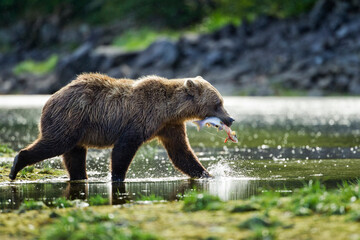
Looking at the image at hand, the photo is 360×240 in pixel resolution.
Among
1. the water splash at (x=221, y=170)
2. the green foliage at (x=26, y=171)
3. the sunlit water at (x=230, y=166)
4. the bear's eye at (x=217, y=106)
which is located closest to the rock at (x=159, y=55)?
the sunlit water at (x=230, y=166)

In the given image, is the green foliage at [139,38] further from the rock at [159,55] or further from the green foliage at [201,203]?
the green foliage at [201,203]

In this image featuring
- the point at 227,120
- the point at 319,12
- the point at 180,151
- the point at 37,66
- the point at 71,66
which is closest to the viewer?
the point at 227,120

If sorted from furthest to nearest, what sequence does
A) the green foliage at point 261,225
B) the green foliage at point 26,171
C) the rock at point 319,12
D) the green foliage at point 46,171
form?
1. the rock at point 319,12
2. the green foliage at point 46,171
3. the green foliage at point 26,171
4. the green foliage at point 261,225

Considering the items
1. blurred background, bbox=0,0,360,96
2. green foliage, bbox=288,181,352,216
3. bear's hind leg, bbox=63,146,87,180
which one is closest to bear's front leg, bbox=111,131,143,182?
bear's hind leg, bbox=63,146,87,180

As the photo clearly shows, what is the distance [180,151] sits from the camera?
10375mm

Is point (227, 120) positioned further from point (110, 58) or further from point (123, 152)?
point (110, 58)

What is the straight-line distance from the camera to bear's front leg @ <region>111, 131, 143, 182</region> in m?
9.64

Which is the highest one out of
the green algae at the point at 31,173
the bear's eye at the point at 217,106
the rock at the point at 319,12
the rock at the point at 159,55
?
the rock at the point at 319,12

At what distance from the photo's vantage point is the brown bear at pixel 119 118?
9.63 m

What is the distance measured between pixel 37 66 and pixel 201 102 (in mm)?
51628

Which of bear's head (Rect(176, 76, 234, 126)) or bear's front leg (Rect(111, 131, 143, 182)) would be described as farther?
bear's head (Rect(176, 76, 234, 126))

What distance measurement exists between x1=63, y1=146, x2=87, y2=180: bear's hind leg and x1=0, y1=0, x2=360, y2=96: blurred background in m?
34.1

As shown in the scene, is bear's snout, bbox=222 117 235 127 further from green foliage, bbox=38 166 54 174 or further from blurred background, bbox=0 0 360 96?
blurred background, bbox=0 0 360 96

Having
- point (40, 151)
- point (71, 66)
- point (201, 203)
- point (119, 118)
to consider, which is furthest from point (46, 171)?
point (71, 66)
